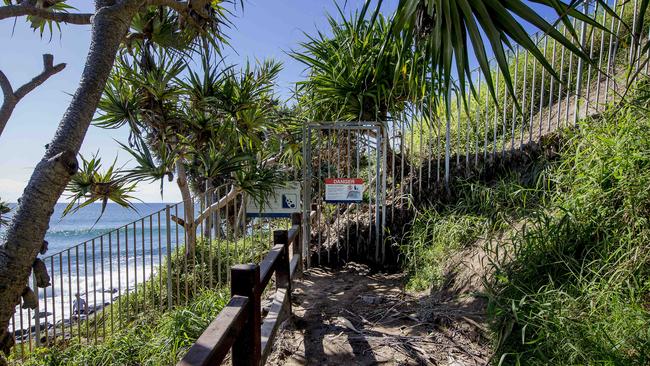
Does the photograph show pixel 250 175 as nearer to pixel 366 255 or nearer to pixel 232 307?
pixel 366 255

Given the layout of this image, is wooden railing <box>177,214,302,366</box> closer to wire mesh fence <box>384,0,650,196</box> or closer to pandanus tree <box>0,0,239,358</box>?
pandanus tree <box>0,0,239,358</box>

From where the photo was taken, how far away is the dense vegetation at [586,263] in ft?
5.09

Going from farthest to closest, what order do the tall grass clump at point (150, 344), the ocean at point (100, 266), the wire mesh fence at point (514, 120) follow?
1. the wire mesh fence at point (514, 120)
2. the ocean at point (100, 266)
3. the tall grass clump at point (150, 344)

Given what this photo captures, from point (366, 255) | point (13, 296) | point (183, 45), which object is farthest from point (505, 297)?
point (183, 45)

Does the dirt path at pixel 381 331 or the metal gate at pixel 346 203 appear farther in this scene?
the metal gate at pixel 346 203

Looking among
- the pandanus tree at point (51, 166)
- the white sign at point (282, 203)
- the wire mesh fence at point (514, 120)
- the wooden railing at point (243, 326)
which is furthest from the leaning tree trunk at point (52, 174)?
the wire mesh fence at point (514, 120)

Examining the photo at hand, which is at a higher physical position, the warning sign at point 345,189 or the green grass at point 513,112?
the green grass at point 513,112

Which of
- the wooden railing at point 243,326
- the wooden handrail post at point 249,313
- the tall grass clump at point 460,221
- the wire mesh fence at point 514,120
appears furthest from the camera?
the wire mesh fence at point 514,120

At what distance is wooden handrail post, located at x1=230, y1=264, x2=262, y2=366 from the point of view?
1.48 meters

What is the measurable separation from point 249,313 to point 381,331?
4.51 feet

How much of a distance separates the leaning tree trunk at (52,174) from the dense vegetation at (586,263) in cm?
308

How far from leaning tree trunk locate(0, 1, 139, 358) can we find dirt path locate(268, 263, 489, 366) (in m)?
1.87

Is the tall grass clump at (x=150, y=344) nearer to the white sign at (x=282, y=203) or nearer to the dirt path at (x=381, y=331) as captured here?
the dirt path at (x=381, y=331)

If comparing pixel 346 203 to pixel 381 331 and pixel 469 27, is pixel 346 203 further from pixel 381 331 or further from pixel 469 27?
pixel 469 27
